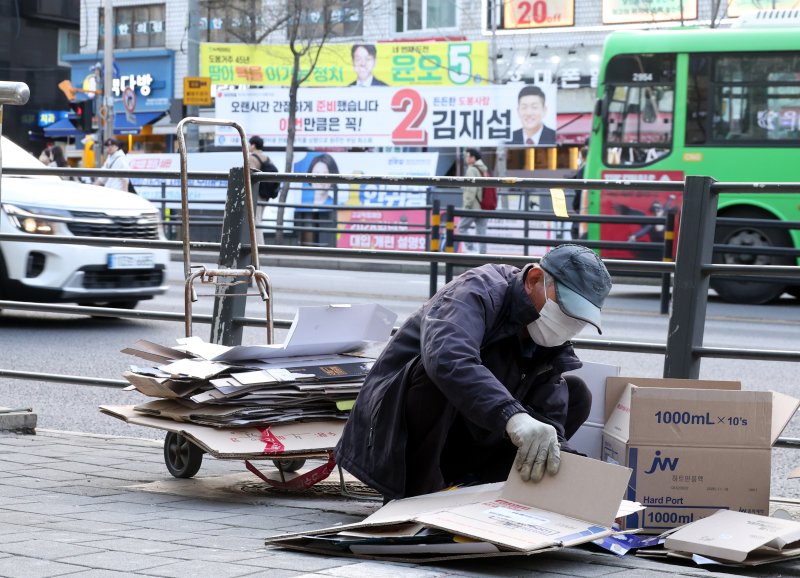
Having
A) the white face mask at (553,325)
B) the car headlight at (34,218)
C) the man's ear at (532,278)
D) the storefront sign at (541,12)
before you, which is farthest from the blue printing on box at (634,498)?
the storefront sign at (541,12)

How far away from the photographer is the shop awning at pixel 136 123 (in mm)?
40062

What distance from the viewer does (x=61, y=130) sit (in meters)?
39.9

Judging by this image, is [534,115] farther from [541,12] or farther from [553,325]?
[553,325]

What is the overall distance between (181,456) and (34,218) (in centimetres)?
571

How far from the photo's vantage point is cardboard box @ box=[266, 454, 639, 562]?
3449 mm

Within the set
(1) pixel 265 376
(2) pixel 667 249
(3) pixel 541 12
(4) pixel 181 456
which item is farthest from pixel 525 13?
(1) pixel 265 376

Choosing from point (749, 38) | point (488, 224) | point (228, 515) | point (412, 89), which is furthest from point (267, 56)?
point (228, 515)

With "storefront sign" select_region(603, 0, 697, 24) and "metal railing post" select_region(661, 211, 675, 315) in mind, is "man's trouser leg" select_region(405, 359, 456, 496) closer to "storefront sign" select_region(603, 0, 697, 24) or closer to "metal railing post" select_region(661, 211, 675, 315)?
"metal railing post" select_region(661, 211, 675, 315)

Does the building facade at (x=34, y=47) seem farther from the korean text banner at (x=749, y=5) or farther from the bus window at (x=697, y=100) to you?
the korean text banner at (x=749, y=5)

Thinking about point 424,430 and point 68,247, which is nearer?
point 424,430

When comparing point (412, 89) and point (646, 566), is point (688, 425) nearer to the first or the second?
point (646, 566)

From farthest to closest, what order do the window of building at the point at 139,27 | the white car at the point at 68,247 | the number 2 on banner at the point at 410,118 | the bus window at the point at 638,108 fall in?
the window of building at the point at 139,27, the number 2 on banner at the point at 410,118, the bus window at the point at 638,108, the white car at the point at 68,247

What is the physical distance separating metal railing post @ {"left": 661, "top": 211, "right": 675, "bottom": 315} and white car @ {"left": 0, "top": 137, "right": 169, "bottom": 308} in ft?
18.9

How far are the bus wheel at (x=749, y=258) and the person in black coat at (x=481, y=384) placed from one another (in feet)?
37.7
